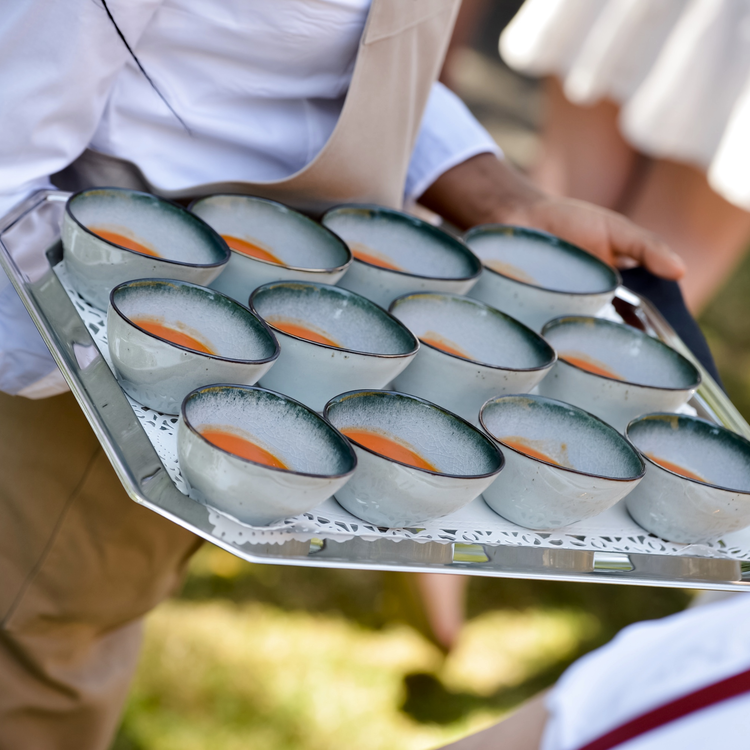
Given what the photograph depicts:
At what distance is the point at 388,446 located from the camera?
1.92 feet

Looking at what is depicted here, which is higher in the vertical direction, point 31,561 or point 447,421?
point 447,421

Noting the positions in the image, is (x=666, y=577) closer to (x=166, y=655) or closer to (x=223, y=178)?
(x=223, y=178)

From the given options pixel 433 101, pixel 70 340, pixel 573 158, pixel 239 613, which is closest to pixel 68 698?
pixel 239 613

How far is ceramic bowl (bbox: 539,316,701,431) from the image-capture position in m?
0.71

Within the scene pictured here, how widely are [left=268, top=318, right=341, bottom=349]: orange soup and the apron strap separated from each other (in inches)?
14.4

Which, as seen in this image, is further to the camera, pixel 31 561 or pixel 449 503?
pixel 31 561

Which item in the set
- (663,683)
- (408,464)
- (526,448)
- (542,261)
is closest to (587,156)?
(542,261)

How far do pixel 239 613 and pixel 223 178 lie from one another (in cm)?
80

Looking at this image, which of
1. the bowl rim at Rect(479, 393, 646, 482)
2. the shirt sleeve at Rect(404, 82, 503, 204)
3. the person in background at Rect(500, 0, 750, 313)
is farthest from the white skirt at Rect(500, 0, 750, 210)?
the bowl rim at Rect(479, 393, 646, 482)

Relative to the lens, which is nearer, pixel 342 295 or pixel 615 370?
pixel 342 295

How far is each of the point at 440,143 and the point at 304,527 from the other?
24.9 inches

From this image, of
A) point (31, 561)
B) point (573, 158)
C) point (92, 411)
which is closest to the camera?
point (92, 411)

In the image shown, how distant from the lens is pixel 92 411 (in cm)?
54

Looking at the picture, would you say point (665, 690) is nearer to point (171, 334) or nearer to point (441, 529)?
point (441, 529)
